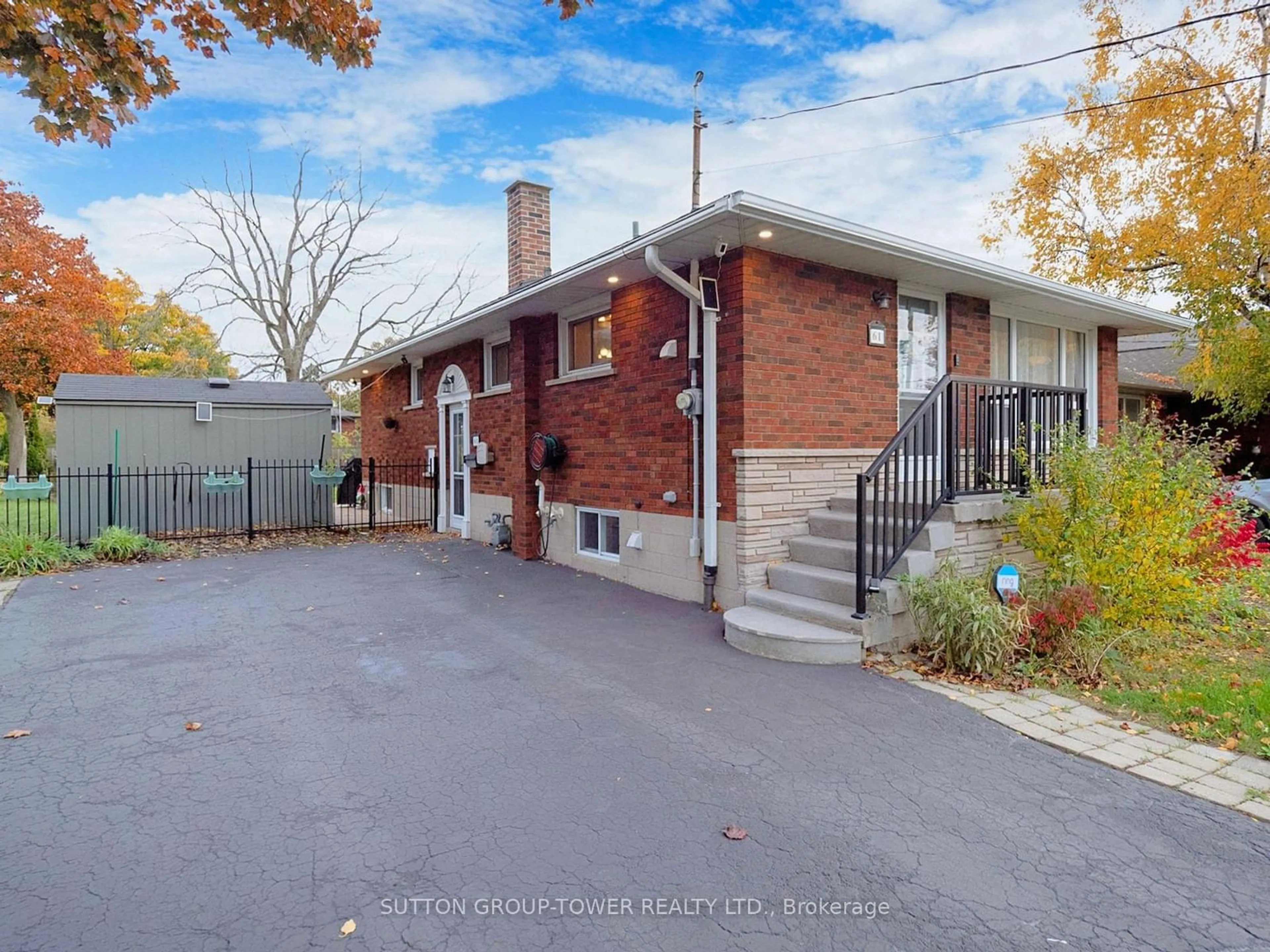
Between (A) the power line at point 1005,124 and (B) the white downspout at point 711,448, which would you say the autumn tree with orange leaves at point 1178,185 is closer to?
(A) the power line at point 1005,124

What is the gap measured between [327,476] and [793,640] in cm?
928

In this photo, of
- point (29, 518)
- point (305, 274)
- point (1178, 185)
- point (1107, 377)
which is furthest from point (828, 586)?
point (305, 274)

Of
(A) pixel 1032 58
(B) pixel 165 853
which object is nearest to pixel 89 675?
(B) pixel 165 853

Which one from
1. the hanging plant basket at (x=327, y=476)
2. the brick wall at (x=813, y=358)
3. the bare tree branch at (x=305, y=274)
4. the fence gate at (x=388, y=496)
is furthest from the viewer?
the bare tree branch at (x=305, y=274)

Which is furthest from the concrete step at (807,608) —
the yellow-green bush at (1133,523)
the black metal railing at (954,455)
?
the yellow-green bush at (1133,523)

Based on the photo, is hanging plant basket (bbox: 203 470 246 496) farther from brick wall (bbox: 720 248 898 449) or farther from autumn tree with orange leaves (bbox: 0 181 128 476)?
autumn tree with orange leaves (bbox: 0 181 128 476)

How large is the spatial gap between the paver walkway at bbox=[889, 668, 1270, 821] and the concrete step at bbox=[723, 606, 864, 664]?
524 mm

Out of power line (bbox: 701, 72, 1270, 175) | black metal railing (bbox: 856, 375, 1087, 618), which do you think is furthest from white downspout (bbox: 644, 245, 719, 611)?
power line (bbox: 701, 72, 1270, 175)

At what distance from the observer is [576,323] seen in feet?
27.8

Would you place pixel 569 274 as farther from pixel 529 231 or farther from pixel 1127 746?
pixel 1127 746

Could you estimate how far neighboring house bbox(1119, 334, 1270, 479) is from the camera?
15.5 metres

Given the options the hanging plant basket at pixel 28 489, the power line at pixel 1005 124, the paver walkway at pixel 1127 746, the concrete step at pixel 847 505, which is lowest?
the paver walkway at pixel 1127 746

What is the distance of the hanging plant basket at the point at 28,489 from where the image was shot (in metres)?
8.38

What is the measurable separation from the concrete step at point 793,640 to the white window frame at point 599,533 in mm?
2532
